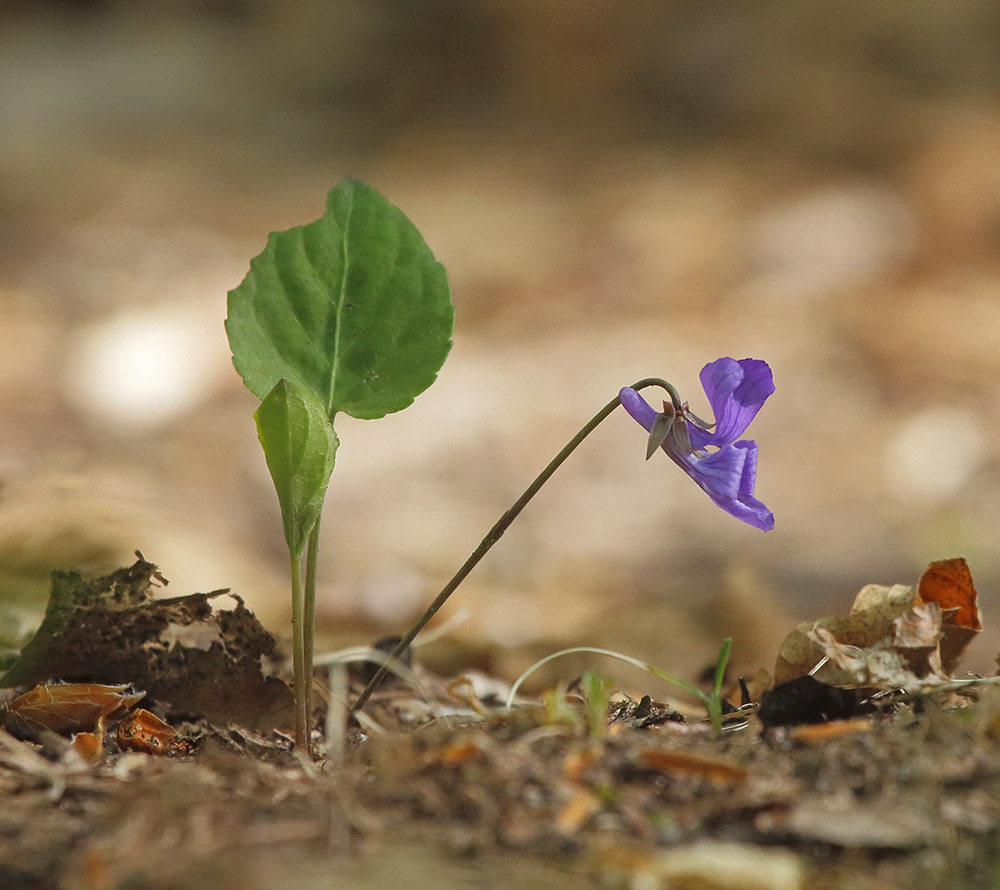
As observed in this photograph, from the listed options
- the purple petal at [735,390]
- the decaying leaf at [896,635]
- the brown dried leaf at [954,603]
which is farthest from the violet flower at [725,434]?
the brown dried leaf at [954,603]

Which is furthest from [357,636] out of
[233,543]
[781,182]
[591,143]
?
[591,143]

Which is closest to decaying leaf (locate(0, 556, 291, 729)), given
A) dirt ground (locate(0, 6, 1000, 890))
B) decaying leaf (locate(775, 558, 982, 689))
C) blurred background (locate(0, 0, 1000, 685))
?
dirt ground (locate(0, 6, 1000, 890))

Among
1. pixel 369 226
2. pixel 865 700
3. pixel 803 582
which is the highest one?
pixel 369 226

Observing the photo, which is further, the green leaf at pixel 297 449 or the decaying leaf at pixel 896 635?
the green leaf at pixel 297 449

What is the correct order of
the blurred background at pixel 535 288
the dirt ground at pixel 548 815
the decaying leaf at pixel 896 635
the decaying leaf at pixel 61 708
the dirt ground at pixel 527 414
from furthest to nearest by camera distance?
1. the blurred background at pixel 535 288
2. the decaying leaf at pixel 61 708
3. the decaying leaf at pixel 896 635
4. the dirt ground at pixel 527 414
5. the dirt ground at pixel 548 815

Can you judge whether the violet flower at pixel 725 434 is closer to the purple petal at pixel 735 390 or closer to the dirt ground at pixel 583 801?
the purple petal at pixel 735 390

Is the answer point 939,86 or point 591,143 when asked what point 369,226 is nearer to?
point 591,143

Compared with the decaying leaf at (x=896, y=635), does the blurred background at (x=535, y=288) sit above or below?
above
